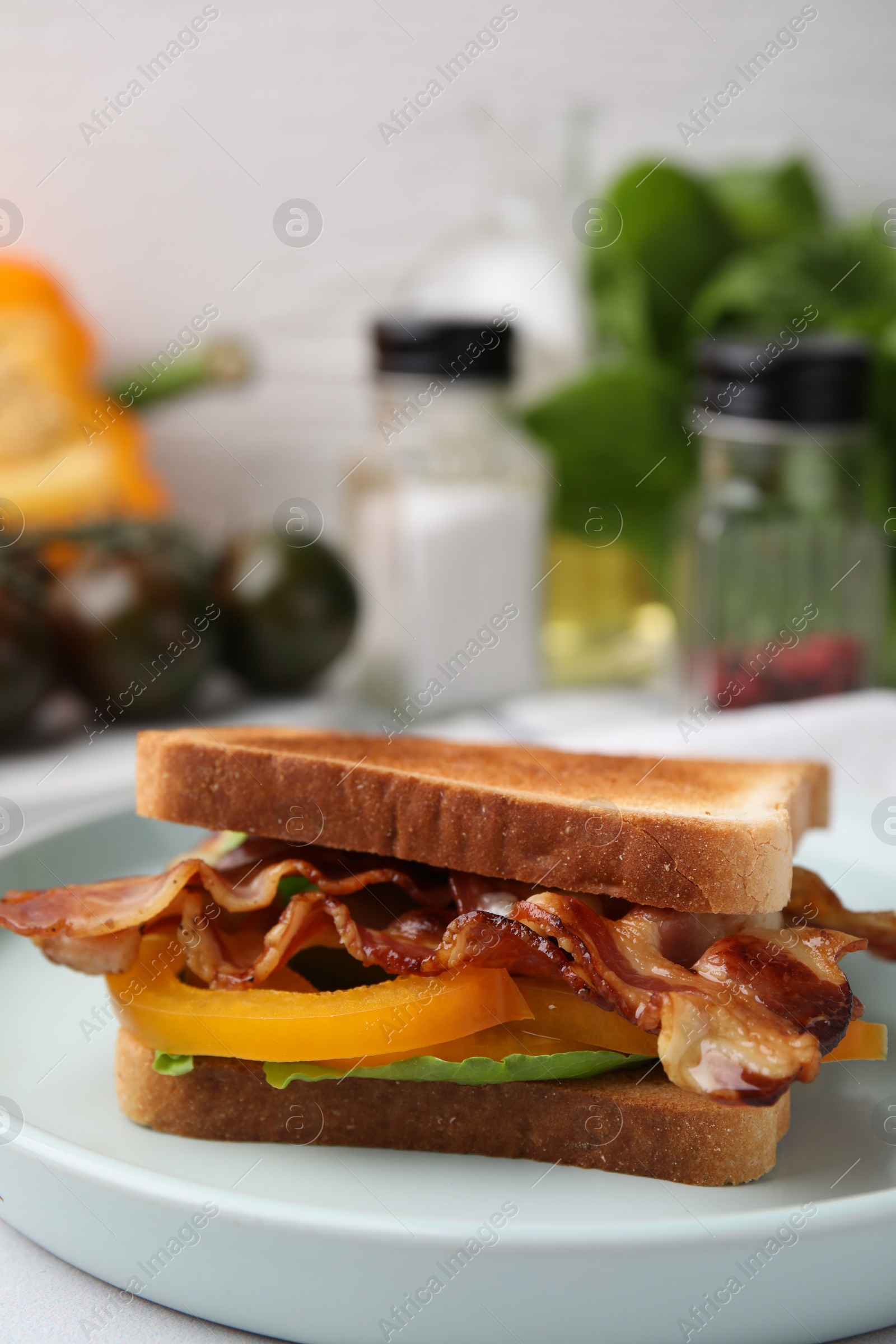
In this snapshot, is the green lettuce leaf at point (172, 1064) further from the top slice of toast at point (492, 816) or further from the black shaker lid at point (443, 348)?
the black shaker lid at point (443, 348)

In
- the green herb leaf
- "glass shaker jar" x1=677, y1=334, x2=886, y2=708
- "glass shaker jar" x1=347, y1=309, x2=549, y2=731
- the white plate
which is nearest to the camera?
the white plate

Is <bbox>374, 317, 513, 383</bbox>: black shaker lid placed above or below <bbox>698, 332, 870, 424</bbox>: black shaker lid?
above

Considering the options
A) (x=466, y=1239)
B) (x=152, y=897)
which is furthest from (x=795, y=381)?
(x=466, y=1239)

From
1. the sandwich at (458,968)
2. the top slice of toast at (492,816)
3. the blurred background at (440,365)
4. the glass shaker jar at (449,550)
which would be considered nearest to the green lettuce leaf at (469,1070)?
the sandwich at (458,968)

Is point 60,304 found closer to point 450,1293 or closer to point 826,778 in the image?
point 826,778

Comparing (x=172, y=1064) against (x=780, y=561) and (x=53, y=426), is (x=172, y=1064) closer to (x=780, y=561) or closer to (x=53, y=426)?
(x=780, y=561)

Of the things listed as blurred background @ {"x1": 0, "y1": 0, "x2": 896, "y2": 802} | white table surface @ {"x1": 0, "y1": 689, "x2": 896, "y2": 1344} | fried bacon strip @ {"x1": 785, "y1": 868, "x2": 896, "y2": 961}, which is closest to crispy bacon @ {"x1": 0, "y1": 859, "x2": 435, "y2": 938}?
white table surface @ {"x1": 0, "y1": 689, "x2": 896, "y2": 1344}

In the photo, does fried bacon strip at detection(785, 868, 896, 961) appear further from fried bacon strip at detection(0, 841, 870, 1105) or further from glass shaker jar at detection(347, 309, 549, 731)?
glass shaker jar at detection(347, 309, 549, 731)
